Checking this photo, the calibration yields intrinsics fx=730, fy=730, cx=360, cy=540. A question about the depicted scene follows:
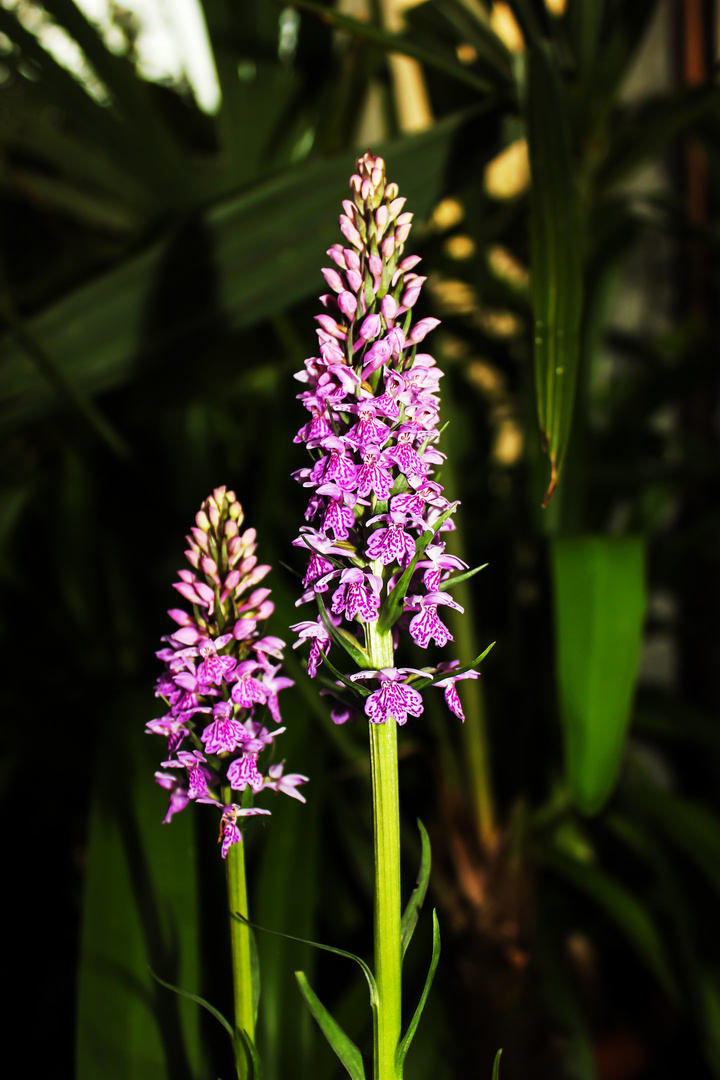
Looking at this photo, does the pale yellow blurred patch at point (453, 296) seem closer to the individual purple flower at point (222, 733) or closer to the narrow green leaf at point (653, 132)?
the narrow green leaf at point (653, 132)

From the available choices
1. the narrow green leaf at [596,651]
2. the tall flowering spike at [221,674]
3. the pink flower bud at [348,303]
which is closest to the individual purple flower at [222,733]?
the tall flowering spike at [221,674]

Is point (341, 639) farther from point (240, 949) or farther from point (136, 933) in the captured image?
point (136, 933)

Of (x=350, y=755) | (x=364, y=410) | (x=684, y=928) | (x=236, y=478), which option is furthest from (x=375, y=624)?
(x=236, y=478)

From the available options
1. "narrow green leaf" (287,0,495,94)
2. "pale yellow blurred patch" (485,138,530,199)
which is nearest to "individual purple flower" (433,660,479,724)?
"narrow green leaf" (287,0,495,94)

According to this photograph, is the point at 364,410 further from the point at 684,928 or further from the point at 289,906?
the point at 684,928

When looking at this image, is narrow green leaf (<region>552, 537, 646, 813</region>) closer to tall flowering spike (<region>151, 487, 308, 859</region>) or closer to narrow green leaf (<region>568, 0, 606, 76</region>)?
tall flowering spike (<region>151, 487, 308, 859</region>)

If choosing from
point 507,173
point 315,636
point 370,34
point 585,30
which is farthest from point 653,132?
point 507,173
